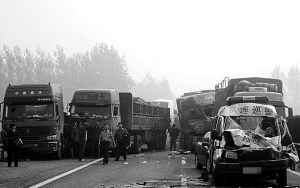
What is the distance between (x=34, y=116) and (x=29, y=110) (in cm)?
37

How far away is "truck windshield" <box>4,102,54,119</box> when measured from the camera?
25.2 m

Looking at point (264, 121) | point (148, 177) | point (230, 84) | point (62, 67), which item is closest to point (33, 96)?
point (230, 84)

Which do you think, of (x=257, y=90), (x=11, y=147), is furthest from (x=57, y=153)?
(x=257, y=90)

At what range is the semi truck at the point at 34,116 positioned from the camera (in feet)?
82.5

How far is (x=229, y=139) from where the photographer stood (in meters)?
13.7

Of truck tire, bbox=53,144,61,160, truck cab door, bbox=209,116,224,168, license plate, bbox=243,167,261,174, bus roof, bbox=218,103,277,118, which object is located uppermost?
bus roof, bbox=218,103,277,118

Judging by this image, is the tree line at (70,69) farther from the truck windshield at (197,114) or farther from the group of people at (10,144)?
the group of people at (10,144)

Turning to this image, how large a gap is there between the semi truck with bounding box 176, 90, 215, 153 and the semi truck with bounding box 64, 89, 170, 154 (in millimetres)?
2287

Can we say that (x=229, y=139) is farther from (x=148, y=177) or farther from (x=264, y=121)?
(x=148, y=177)

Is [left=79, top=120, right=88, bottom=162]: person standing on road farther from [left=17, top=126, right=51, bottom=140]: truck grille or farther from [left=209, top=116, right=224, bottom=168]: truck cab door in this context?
[left=209, top=116, right=224, bottom=168]: truck cab door

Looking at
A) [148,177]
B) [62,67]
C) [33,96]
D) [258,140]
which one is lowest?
[148,177]

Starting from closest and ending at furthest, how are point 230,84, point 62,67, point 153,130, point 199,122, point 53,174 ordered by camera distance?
point 53,174, point 230,84, point 199,122, point 153,130, point 62,67

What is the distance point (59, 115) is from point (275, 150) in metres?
14.5

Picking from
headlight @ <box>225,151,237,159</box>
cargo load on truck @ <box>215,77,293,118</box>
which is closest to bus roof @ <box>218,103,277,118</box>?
headlight @ <box>225,151,237,159</box>
